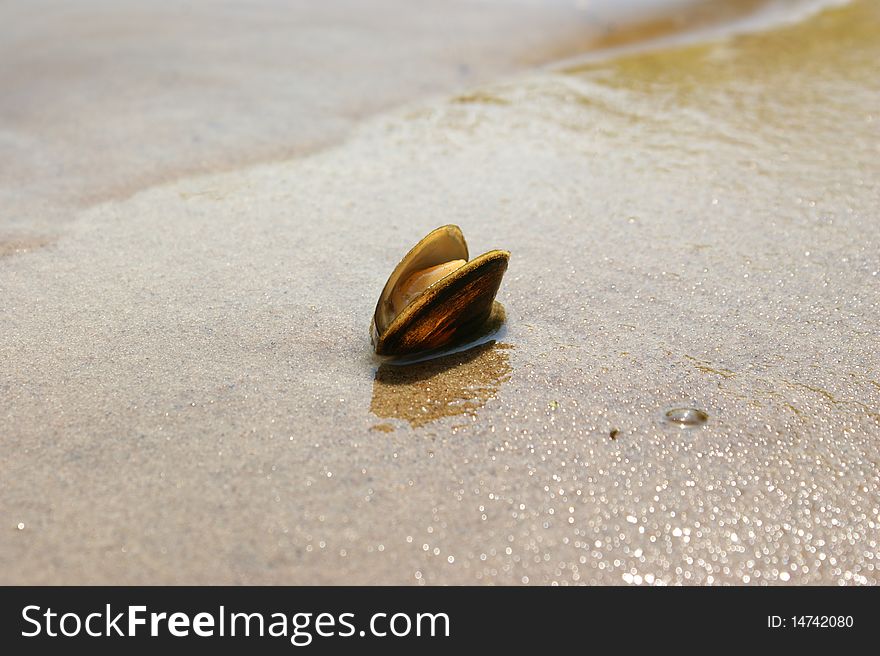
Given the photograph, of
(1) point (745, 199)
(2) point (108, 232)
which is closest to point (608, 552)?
(1) point (745, 199)

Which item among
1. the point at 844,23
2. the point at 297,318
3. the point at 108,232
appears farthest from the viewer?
the point at 844,23

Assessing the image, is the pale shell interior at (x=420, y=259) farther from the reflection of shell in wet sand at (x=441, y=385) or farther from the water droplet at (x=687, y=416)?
the water droplet at (x=687, y=416)

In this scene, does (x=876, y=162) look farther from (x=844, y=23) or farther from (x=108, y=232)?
(x=108, y=232)

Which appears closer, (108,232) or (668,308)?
(668,308)

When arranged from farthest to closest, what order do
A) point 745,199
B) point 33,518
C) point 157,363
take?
point 745,199
point 157,363
point 33,518

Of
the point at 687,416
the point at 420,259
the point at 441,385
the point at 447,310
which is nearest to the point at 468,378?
the point at 441,385

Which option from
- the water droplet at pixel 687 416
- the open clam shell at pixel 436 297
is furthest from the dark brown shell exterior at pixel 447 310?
the water droplet at pixel 687 416
